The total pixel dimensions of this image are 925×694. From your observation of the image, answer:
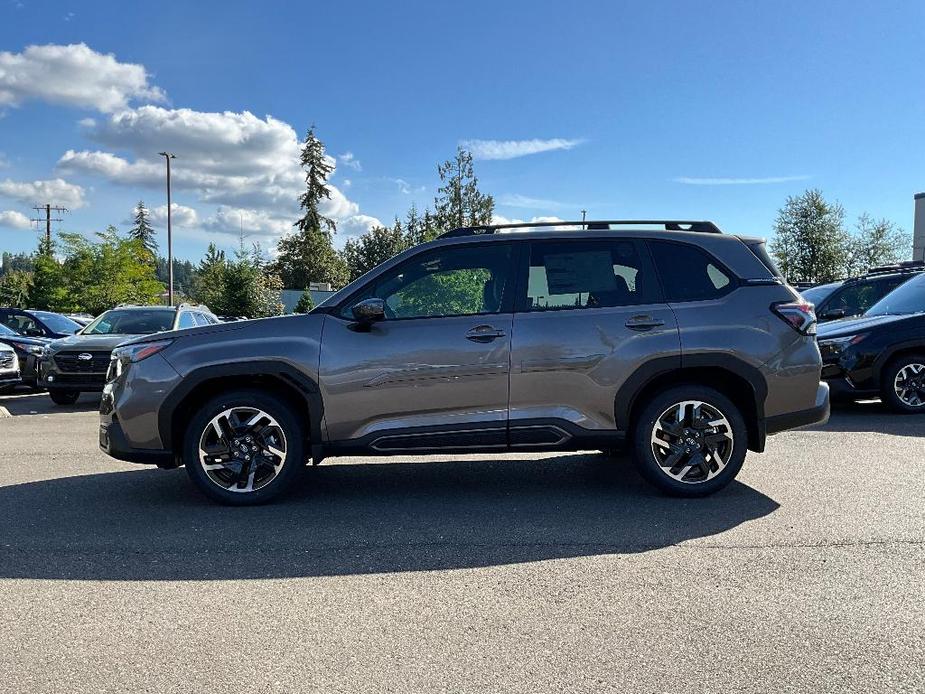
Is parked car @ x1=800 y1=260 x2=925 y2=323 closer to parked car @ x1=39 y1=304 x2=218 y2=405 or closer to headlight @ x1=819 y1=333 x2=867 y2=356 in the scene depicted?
headlight @ x1=819 y1=333 x2=867 y2=356

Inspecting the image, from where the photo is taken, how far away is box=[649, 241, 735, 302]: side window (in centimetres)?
556

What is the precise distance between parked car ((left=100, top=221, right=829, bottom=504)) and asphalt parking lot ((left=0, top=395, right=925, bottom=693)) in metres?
0.42

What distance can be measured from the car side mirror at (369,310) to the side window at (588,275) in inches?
40.0

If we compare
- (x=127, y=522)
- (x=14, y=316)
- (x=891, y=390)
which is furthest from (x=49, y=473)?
(x=14, y=316)

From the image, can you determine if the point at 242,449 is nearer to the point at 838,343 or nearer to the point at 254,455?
the point at 254,455

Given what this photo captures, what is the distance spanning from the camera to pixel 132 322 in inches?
508

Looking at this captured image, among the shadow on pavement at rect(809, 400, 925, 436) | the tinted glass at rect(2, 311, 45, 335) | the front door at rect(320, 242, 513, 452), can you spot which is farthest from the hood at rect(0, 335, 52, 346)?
the shadow on pavement at rect(809, 400, 925, 436)

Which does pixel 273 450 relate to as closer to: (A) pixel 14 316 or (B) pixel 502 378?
(B) pixel 502 378

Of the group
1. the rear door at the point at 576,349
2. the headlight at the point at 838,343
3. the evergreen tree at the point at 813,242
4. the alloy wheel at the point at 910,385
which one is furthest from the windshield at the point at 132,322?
the evergreen tree at the point at 813,242

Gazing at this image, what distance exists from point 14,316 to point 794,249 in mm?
38128

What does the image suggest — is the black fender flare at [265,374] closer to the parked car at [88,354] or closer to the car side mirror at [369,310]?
the car side mirror at [369,310]

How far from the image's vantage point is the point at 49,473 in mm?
6613

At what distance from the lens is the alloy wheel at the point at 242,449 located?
5.32m

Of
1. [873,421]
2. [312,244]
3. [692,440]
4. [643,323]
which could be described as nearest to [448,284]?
[643,323]
